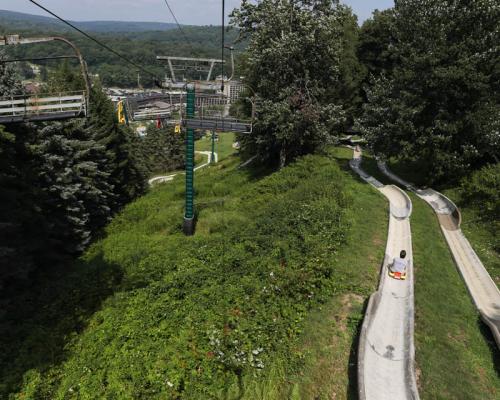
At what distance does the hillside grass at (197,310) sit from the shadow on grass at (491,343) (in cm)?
363

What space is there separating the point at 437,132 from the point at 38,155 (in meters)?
23.8

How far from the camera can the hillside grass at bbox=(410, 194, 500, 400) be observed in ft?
30.4

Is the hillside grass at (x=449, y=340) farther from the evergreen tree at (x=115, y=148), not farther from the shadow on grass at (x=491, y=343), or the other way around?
the evergreen tree at (x=115, y=148)

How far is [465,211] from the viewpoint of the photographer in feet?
67.9

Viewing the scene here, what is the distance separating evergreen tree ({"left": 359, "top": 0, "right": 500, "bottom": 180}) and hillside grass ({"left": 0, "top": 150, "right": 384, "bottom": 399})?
344 inches

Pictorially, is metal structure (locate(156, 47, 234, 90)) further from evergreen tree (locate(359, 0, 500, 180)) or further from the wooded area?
evergreen tree (locate(359, 0, 500, 180))

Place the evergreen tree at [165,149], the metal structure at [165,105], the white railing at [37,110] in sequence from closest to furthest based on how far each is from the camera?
the white railing at [37,110] → the metal structure at [165,105] → the evergreen tree at [165,149]

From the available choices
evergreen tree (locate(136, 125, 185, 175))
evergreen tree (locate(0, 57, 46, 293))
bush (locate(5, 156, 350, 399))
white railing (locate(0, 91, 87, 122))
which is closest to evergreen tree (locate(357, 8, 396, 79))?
bush (locate(5, 156, 350, 399))

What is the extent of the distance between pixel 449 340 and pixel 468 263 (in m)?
6.22

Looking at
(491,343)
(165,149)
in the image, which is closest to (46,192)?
(491,343)

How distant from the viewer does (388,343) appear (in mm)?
10578

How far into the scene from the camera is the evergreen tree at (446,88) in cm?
2148

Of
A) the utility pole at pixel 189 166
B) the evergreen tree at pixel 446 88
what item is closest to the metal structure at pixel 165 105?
the utility pole at pixel 189 166

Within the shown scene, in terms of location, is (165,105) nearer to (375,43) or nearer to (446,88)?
(446,88)
